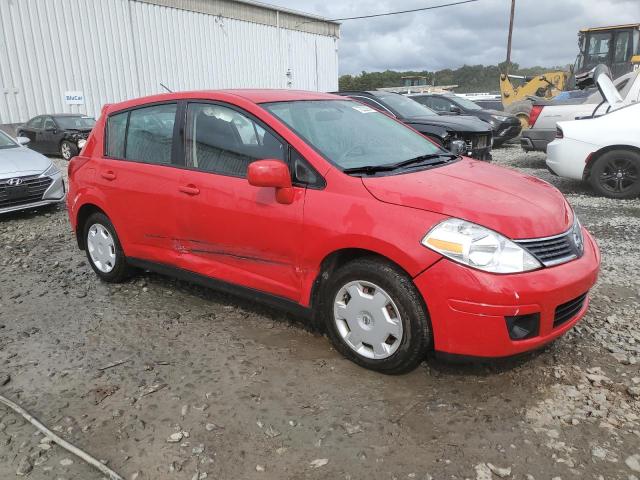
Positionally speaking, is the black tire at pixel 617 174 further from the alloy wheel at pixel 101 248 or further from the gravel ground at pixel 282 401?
the alloy wheel at pixel 101 248

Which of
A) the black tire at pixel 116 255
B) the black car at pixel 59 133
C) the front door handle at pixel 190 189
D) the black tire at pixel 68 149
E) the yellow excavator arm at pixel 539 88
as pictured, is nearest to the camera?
the front door handle at pixel 190 189

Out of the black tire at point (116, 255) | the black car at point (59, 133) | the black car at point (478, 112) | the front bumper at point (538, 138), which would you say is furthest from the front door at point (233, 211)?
the black car at point (59, 133)

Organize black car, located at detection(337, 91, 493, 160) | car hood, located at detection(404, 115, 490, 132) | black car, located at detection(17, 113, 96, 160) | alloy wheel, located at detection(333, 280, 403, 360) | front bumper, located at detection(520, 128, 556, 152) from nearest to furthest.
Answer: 1. alloy wheel, located at detection(333, 280, 403, 360)
2. black car, located at detection(337, 91, 493, 160)
3. car hood, located at detection(404, 115, 490, 132)
4. front bumper, located at detection(520, 128, 556, 152)
5. black car, located at detection(17, 113, 96, 160)

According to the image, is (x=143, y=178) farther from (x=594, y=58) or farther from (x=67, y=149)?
(x=594, y=58)

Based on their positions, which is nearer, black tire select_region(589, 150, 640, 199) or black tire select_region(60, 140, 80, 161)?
black tire select_region(589, 150, 640, 199)

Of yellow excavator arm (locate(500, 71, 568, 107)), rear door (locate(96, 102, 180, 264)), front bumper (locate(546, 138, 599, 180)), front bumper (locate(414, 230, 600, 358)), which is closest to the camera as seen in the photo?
front bumper (locate(414, 230, 600, 358))

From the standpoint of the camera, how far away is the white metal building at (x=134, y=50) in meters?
16.5

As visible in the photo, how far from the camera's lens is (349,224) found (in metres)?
2.78

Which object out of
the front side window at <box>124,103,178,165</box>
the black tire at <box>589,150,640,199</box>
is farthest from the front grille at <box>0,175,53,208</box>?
the black tire at <box>589,150,640,199</box>

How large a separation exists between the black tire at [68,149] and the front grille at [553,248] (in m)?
14.1

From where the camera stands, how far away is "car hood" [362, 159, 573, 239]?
2.61 meters

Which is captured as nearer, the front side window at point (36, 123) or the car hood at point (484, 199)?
the car hood at point (484, 199)

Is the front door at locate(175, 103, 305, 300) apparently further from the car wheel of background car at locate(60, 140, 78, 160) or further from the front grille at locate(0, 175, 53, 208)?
the car wheel of background car at locate(60, 140, 78, 160)

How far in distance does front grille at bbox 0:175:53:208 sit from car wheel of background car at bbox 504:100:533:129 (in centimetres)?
1324
